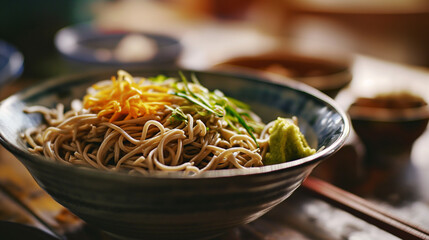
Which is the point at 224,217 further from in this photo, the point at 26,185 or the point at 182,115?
the point at 26,185

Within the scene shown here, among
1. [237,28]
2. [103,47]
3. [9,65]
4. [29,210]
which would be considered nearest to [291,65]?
[103,47]

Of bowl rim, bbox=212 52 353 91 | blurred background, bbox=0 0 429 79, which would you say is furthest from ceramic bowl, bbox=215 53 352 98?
blurred background, bbox=0 0 429 79

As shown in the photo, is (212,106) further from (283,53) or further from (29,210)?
(283,53)

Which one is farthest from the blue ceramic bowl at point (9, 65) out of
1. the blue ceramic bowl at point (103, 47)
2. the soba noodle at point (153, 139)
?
the soba noodle at point (153, 139)

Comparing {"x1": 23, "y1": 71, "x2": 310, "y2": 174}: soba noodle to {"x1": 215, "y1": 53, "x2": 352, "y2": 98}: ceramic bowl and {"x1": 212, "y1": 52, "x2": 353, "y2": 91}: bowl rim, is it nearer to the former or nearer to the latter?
{"x1": 212, "y1": 52, "x2": 353, "y2": 91}: bowl rim

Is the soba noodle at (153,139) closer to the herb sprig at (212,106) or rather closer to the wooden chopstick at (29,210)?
the herb sprig at (212,106)

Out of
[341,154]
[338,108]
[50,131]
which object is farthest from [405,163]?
[50,131]
